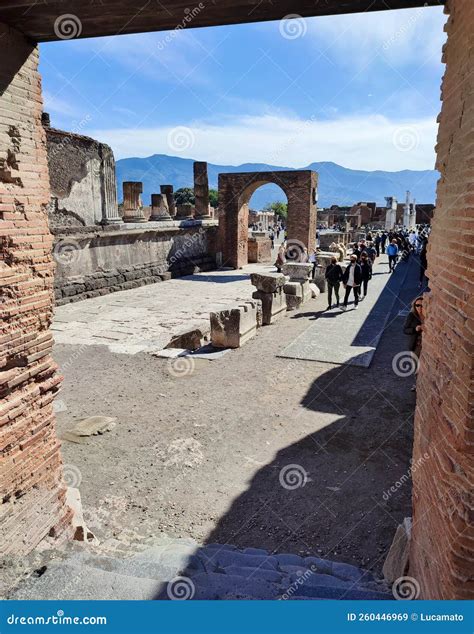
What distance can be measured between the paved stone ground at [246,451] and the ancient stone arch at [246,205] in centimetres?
1319

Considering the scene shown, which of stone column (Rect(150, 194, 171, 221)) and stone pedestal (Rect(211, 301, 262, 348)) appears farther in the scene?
stone column (Rect(150, 194, 171, 221))

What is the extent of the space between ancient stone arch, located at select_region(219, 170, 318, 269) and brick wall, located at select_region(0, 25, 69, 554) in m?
17.5

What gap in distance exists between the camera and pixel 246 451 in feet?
18.8

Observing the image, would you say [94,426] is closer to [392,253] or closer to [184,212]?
[392,253]

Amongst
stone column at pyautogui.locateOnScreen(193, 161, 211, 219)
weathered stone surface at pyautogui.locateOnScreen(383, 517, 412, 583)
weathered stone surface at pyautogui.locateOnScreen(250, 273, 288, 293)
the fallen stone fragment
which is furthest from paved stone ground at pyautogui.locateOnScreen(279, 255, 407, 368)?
stone column at pyautogui.locateOnScreen(193, 161, 211, 219)

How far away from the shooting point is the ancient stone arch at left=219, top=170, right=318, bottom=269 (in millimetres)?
20609

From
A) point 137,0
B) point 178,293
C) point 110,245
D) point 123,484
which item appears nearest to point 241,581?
point 123,484

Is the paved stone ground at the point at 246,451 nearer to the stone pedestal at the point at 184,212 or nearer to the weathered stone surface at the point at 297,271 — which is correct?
the weathered stone surface at the point at 297,271

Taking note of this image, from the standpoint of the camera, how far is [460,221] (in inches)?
93.6

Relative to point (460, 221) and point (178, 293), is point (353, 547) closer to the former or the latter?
point (460, 221)

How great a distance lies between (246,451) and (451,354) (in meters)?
3.73

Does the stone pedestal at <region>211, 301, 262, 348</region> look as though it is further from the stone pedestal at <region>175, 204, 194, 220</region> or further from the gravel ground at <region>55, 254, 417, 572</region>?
the stone pedestal at <region>175, 204, 194, 220</region>

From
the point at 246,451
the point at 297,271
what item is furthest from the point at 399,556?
the point at 297,271

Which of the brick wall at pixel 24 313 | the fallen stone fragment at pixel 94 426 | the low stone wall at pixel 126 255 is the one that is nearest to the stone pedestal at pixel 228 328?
the fallen stone fragment at pixel 94 426
